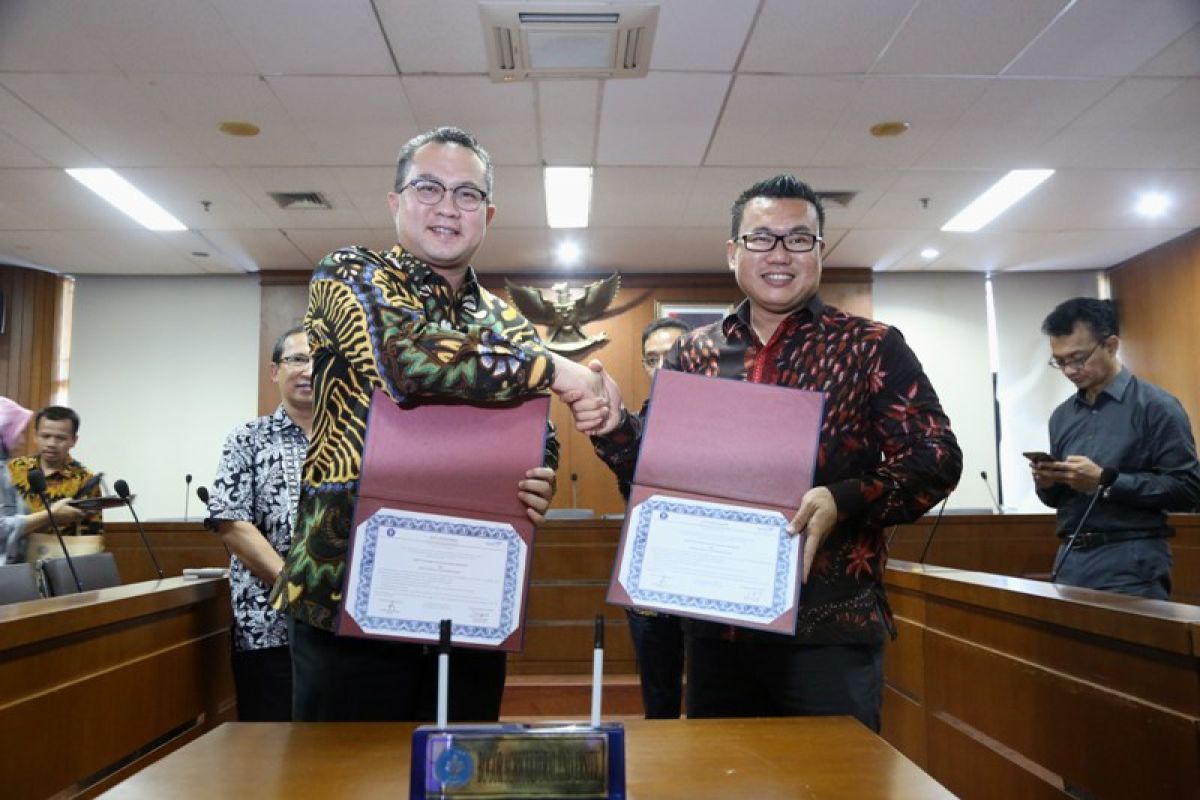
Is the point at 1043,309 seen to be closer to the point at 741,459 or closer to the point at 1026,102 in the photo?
the point at 1026,102

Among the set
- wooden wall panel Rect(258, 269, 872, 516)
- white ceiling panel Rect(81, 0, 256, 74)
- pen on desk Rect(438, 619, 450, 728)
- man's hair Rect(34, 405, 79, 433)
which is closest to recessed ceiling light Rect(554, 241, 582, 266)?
wooden wall panel Rect(258, 269, 872, 516)

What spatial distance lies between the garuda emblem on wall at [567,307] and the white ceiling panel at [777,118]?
7.49ft

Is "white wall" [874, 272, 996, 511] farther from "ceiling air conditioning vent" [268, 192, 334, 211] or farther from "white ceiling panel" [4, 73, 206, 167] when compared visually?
"white ceiling panel" [4, 73, 206, 167]

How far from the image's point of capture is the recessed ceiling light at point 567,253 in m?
6.42

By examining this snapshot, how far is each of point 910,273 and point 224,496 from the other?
22.3 feet

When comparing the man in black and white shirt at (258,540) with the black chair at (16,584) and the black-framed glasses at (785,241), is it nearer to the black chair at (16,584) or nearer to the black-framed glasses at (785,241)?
the black chair at (16,584)

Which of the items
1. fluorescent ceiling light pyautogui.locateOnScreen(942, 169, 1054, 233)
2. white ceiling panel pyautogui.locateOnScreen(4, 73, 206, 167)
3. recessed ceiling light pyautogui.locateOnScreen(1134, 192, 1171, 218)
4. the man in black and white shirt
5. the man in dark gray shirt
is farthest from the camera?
recessed ceiling light pyautogui.locateOnScreen(1134, 192, 1171, 218)

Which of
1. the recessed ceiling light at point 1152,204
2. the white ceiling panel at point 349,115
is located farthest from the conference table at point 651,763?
the recessed ceiling light at point 1152,204

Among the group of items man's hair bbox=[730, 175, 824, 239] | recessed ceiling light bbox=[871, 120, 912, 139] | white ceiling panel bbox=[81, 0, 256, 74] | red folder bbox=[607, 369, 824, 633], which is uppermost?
white ceiling panel bbox=[81, 0, 256, 74]

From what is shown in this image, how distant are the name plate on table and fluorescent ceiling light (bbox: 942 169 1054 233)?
17.4 feet

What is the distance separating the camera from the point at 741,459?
3.53 feet

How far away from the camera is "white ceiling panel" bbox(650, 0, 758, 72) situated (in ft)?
10.8

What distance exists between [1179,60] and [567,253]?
4114 millimetres

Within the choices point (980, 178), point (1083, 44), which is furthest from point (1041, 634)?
point (980, 178)
